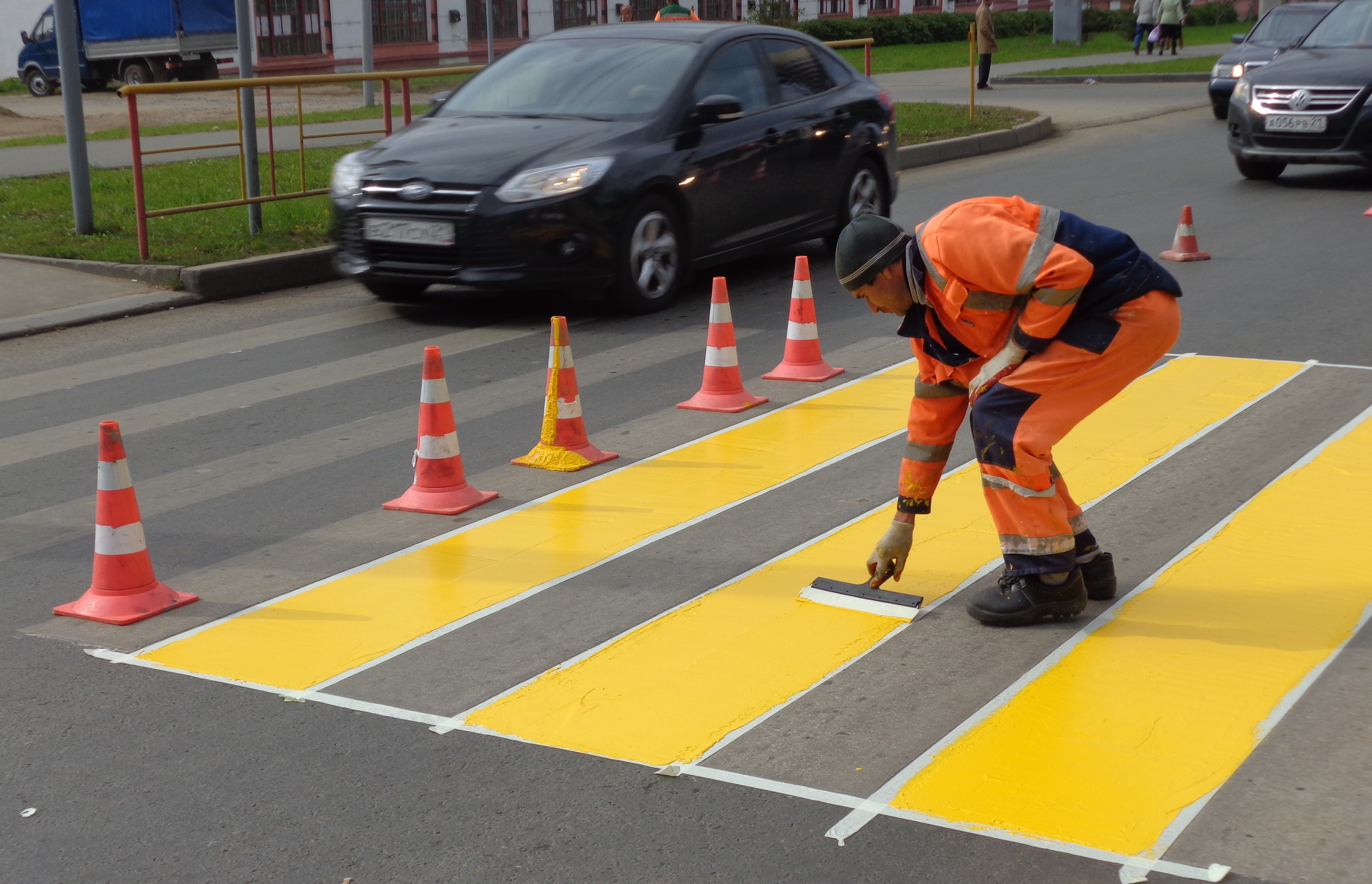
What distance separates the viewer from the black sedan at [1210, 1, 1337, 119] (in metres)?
20.6

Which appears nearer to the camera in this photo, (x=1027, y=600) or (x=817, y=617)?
(x=1027, y=600)

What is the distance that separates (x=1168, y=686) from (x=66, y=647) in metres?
3.35

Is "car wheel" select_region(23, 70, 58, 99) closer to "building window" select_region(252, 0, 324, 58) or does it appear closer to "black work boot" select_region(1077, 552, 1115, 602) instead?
"building window" select_region(252, 0, 324, 58)

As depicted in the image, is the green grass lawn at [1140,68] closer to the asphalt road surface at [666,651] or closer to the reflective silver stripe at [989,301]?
the asphalt road surface at [666,651]

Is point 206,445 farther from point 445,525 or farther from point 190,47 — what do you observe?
point 190,47

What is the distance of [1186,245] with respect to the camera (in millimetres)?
11109

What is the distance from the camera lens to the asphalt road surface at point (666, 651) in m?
3.56

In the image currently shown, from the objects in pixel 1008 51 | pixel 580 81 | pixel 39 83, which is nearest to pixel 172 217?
pixel 580 81

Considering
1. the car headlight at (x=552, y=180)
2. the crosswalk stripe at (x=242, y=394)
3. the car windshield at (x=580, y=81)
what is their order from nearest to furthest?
the crosswalk stripe at (x=242, y=394)
the car headlight at (x=552, y=180)
the car windshield at (x=580, y=81)

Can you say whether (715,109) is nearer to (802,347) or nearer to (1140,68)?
(802,347)

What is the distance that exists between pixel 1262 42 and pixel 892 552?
743 inches

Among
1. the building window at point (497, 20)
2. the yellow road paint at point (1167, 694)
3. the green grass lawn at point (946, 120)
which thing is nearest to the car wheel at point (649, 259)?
the yellow road paint at point (1167, 694)

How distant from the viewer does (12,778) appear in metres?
3.93

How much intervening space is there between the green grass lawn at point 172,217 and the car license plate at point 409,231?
2.37 metres
